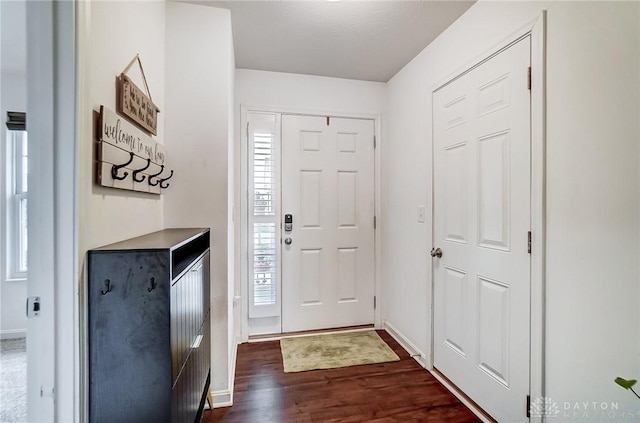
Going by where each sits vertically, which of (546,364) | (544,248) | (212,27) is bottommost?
(546,364)

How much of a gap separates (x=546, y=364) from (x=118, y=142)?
2019mm

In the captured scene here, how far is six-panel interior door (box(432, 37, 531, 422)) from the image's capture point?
4.63ft

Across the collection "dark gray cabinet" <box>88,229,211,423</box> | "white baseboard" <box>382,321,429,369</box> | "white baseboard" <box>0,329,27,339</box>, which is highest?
"dark gray cabinet" <box>88,229,211,423</box>

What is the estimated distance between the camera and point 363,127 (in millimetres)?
2775

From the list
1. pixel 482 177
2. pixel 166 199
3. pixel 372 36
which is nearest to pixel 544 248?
pixel 482 177

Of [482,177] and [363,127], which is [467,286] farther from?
[363,127]

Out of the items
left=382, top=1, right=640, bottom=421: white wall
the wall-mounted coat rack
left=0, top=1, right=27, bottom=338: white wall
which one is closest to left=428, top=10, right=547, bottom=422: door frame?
left=382, top=1, right=640, bottom=421: white wall

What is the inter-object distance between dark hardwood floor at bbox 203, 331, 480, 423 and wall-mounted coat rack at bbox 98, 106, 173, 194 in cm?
137

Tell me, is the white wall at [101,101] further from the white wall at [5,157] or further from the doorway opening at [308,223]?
the white wall at [5,157]

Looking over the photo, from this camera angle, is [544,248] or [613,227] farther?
[544,248]

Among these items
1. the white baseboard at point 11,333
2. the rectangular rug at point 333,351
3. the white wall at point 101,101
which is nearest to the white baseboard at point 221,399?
the rectangular rug at point 333,351

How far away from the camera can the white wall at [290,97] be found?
2.48 meters

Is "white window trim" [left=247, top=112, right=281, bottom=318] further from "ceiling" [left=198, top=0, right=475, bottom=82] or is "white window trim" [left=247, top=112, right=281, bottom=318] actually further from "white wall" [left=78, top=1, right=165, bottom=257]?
"white wall" [left=78, top=1, right=165, bottom=257]

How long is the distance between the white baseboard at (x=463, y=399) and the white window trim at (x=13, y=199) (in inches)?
132
